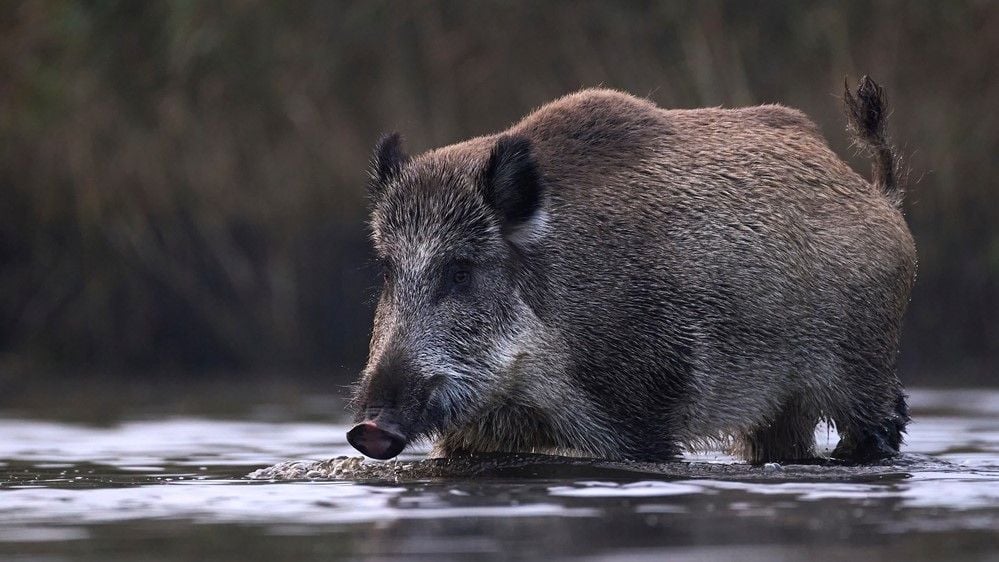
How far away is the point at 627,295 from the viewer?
7.52m

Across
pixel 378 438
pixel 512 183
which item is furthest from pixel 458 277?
pixel 378 438

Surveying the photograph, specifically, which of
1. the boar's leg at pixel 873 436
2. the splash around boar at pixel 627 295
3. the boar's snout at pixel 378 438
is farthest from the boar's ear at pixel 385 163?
the boar's leg at pixel 873 436

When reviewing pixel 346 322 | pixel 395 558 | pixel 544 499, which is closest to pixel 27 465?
pixel 544 499

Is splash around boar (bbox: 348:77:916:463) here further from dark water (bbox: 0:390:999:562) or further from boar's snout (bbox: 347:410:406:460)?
dark water (bbox: 0:390:999:562)

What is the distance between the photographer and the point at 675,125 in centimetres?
826

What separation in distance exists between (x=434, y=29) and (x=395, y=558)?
11615 millimetres

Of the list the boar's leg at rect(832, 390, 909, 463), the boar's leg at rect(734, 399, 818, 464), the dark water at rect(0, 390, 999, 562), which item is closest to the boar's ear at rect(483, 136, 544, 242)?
the dark water at rect(0, 390, 999, 562)

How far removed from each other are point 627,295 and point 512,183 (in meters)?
0.66

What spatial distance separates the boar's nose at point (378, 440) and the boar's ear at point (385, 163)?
1440 mm

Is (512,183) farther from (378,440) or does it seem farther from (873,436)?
(873,436)

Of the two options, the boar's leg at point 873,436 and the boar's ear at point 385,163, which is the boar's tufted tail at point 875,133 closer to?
the boar's leg at point 873,436

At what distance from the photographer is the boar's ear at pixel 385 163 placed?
7793 millimetres

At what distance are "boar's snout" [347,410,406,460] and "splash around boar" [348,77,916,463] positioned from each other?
0.13m

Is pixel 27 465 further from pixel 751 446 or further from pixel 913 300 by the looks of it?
pixel 913 300
